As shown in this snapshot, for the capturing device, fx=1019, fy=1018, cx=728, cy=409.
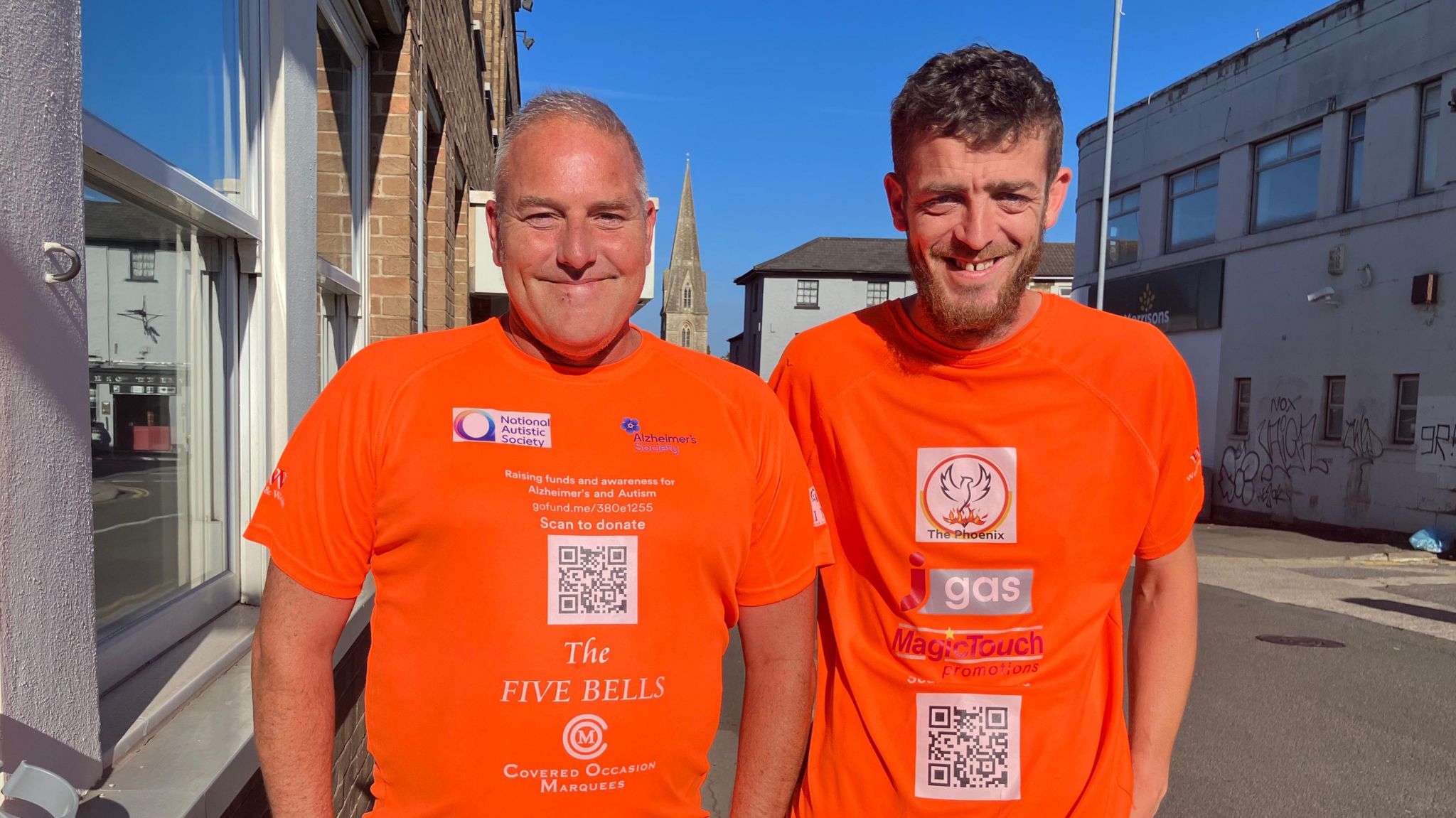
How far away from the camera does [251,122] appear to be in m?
3.05

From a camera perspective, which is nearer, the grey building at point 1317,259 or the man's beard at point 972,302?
the man's beard at point 972,302

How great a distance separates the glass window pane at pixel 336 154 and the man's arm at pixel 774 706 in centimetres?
311

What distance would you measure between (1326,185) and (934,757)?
62.7 ft

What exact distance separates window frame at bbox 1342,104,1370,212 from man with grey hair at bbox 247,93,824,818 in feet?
62.1

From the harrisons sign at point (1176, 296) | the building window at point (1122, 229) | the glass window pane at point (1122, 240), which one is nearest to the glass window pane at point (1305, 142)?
the harrisons sign at point (1176, 296)

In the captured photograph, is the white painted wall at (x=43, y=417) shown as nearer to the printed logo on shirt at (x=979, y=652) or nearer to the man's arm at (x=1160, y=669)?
the printed logo on shirt at (x=979, y=652)

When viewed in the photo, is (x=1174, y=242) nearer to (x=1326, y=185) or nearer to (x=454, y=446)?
(x=1326, y=185)

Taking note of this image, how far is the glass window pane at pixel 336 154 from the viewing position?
4500 mm

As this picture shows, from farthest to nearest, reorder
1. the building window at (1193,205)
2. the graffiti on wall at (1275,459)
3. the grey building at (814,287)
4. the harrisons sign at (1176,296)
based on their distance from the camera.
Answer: the grey building at (814,287) < the building window at (1193,205) < the harrisons sign at (1176,296) < the graffiti on wall at (1275,459)

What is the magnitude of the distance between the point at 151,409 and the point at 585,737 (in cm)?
152

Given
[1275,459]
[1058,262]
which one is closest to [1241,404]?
[1275,459]

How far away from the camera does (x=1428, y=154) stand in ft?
52.1

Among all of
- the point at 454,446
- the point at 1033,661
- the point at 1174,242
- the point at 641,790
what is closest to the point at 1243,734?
the point at 1033,661

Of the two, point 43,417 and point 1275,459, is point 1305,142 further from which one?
point 43,417
